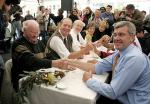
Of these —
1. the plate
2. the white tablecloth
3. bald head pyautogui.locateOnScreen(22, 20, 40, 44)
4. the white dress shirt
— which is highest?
bald head pyautogui.locateOnScreen(22, 20, 40, 44)

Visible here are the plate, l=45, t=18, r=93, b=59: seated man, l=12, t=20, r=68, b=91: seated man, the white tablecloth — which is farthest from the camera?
l=45, t=18, r=93, b=59: seated man

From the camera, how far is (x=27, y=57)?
227 cm

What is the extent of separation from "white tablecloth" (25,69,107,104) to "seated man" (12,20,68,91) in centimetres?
31

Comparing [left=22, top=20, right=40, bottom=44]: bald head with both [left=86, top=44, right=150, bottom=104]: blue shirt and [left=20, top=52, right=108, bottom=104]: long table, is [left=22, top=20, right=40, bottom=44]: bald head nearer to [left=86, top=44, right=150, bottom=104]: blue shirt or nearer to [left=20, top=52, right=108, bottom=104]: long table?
[left=20, top=52, right=108, bottom=104]: long table

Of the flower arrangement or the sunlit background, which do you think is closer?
the flower arrangement

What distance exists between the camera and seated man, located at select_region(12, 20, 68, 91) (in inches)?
89.5

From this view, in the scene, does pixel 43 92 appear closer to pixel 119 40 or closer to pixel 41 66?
pixel 41 66

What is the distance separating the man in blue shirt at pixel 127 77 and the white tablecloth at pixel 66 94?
0.28 ft

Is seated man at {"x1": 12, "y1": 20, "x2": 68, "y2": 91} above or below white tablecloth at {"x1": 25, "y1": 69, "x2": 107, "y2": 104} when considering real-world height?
above

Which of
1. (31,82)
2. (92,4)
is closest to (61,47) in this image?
(31,82)

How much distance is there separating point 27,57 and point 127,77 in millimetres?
1050

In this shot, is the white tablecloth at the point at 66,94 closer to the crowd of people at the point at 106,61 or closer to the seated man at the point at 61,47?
the crowd of people at the point at 106,61

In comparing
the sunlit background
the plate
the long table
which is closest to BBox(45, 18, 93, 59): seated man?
the long table

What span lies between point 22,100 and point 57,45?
4.25 ft
